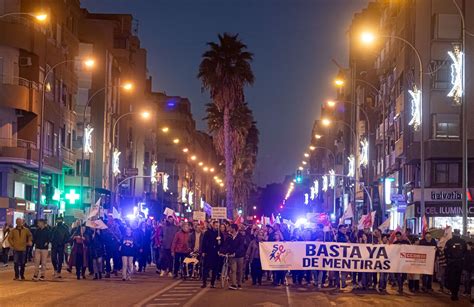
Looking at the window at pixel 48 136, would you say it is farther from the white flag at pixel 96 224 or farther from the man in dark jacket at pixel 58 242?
the man in dark jacket at pixel 58 242

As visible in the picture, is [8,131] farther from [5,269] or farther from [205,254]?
[205,254]

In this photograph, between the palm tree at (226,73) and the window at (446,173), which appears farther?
the palm tree at (226,73)

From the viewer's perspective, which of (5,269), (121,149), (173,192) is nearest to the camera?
(5,269)

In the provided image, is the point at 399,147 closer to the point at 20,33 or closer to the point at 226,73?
the point at 226,73

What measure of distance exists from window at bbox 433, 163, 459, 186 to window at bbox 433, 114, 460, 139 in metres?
1.76

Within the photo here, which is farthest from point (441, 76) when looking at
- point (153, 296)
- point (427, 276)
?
point (153, 296)

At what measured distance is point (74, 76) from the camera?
200ft

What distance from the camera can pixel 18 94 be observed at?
4722 centimetres

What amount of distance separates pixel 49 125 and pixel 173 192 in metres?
70.6

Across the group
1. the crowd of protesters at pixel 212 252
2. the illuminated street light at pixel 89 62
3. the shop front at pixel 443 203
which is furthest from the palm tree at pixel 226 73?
the crowd of protesters at pixel 212 252

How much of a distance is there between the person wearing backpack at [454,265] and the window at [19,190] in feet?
97.6

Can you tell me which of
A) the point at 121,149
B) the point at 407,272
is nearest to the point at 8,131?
the point at 407,272

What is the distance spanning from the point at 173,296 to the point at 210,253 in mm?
4163

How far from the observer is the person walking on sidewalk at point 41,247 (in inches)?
1019
